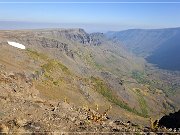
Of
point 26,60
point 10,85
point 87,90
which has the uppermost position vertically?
point 10,85

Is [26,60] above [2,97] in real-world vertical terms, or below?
below

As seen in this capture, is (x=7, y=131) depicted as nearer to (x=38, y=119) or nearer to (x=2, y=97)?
Result: (x=38, y=119)

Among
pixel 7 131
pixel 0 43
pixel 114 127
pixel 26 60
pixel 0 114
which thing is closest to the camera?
pixel 7 131

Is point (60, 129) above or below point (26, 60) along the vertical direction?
above

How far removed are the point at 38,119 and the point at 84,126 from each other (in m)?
3.95

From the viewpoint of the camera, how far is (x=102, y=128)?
2398 centimetres

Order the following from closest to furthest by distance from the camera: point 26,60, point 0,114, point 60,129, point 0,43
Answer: point 60,129
point 0,114
point 26,60
point 0,43

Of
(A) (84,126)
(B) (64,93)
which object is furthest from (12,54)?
(A) (84,126)

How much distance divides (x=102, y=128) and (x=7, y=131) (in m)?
6.89

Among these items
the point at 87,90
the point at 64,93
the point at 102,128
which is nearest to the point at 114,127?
the point at 102,128

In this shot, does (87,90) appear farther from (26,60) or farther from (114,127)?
(114,127)

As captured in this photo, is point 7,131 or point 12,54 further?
point 12,54

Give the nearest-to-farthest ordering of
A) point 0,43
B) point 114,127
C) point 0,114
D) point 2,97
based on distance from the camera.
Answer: point 114,127 → point 0,114 → point 2,97 → point 0,43

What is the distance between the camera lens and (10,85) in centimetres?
4216
